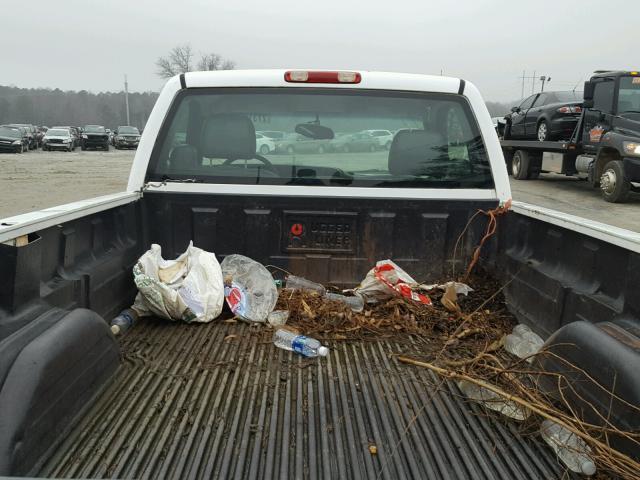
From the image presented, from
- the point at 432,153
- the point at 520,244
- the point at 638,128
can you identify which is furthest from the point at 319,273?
the point at 638,128

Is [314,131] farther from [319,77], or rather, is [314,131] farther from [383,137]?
[383,137]

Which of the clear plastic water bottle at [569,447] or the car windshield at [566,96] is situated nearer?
the clear plastic water bottle at [569,447]

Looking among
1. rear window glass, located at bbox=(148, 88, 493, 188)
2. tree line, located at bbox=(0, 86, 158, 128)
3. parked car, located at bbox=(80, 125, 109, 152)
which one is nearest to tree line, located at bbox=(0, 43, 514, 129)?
tree line, located at bbox=(0, 86, 158, 128)

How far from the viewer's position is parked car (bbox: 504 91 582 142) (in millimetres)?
16500

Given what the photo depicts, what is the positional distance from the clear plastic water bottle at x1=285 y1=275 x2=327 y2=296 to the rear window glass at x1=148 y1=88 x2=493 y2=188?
59 centimetres

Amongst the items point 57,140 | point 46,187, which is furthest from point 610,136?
point 57,140

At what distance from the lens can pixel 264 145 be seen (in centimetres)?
322

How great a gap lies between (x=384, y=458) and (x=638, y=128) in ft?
45.8

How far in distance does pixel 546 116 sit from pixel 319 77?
16.4m

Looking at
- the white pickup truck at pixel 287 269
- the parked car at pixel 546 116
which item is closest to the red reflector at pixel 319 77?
the white pickup truck at pixel 287 269

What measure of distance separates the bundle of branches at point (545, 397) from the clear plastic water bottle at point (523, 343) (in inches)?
2.3

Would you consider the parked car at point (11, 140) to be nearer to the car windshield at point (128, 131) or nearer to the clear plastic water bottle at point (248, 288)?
the car windshield at point (128, 131)

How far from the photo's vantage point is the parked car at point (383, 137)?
3.25 metres

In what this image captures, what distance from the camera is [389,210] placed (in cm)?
309
